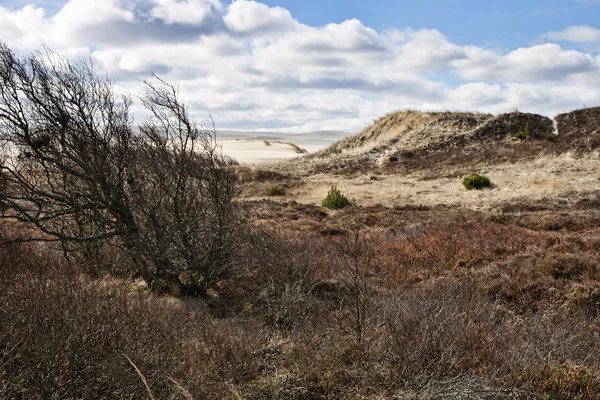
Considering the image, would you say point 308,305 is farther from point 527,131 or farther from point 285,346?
point 527,131

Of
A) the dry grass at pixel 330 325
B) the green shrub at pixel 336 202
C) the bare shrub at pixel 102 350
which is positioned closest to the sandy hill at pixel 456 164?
the green shrub at pixel 336 202

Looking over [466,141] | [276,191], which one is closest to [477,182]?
[276,191]

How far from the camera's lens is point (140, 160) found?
8.70m

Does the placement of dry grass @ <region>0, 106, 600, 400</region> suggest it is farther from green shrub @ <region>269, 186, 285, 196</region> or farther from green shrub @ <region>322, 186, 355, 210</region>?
green shrub @ <region>269, 186, 285, 196</region>

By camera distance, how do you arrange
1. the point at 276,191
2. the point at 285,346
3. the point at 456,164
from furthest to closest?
the point at 456,164 → the point at 276,191 → the point at 285,346

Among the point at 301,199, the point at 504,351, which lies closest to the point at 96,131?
the point at 504,351

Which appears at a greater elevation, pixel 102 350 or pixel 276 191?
pixel 276 191

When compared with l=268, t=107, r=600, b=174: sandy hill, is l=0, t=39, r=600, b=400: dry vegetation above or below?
below

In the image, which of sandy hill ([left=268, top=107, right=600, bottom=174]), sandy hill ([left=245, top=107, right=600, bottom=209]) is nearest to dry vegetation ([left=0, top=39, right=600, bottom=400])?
sandy hill ([left=245, top=107, right=600, bottom=209])

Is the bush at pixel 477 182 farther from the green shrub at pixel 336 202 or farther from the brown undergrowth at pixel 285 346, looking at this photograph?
the brown undergrowth at pixel 285 346

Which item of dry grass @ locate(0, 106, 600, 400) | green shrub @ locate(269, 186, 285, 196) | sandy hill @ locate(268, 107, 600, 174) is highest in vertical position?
sandy hill @ locate(268, 107, 600, 174)

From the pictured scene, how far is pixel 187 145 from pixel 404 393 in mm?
6000

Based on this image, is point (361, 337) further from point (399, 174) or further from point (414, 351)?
point (399, 174)

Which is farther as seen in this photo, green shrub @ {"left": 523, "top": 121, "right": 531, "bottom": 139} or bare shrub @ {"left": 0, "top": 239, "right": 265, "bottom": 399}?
green shrub @ {"left": 523, "top": 121, "right": 531, "bottom": 139}
